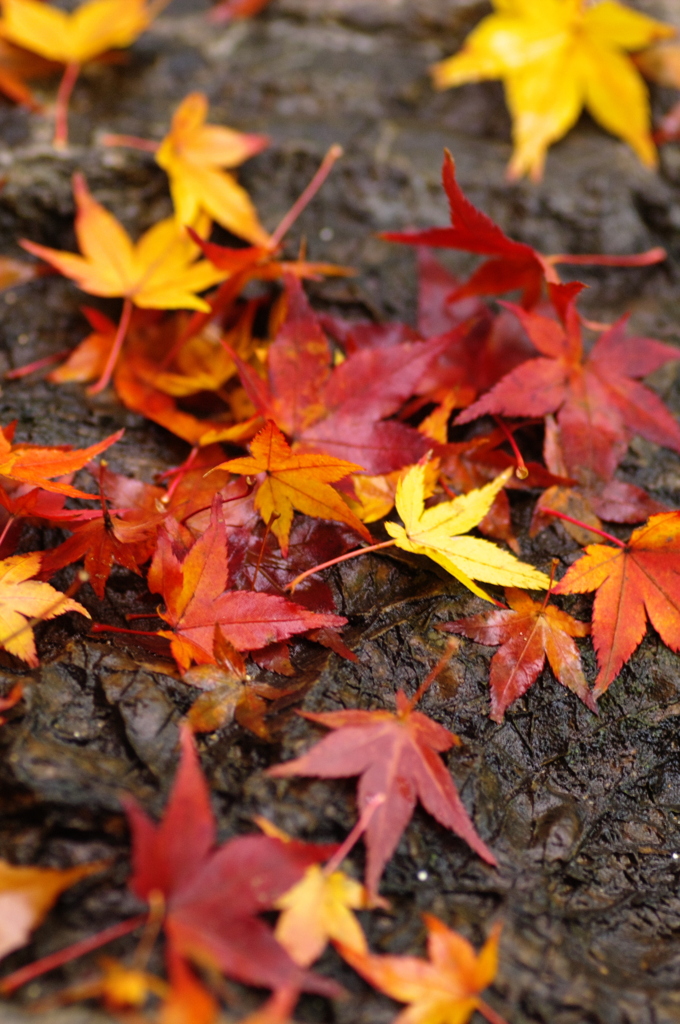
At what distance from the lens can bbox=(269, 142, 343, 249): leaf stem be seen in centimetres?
176

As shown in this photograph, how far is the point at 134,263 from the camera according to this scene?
1.56m

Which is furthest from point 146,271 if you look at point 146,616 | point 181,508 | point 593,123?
point 593,123

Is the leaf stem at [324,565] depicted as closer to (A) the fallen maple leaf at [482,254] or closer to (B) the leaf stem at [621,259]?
(A) the fallen maple leaf at [482,254]

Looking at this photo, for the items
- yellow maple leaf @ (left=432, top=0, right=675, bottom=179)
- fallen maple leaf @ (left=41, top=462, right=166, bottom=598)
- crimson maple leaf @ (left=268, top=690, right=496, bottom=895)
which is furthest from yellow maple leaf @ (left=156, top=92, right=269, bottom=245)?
crimson maple leaf @ (left=268, top=690, right=496, bottom=895)

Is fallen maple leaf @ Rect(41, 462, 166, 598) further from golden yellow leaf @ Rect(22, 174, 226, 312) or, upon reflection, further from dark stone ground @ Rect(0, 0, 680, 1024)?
golden yellow leaf @ Rect(22, 174, 226, 312)

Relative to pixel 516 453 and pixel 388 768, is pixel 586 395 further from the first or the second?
pixel 388 768

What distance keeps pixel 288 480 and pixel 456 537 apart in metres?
0.28

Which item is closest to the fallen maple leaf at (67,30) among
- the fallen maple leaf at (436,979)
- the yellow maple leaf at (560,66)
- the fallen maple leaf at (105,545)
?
the yellow maple leaf at (560,66)

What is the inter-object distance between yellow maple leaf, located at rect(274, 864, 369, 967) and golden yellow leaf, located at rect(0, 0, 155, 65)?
204 centimetres

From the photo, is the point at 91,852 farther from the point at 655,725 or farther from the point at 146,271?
the point at 146,271

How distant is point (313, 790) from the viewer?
1.00 m

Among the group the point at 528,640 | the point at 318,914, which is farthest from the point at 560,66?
the point at 318,914

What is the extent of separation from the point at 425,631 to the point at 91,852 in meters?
0.59

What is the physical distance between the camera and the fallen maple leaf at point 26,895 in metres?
0.79
